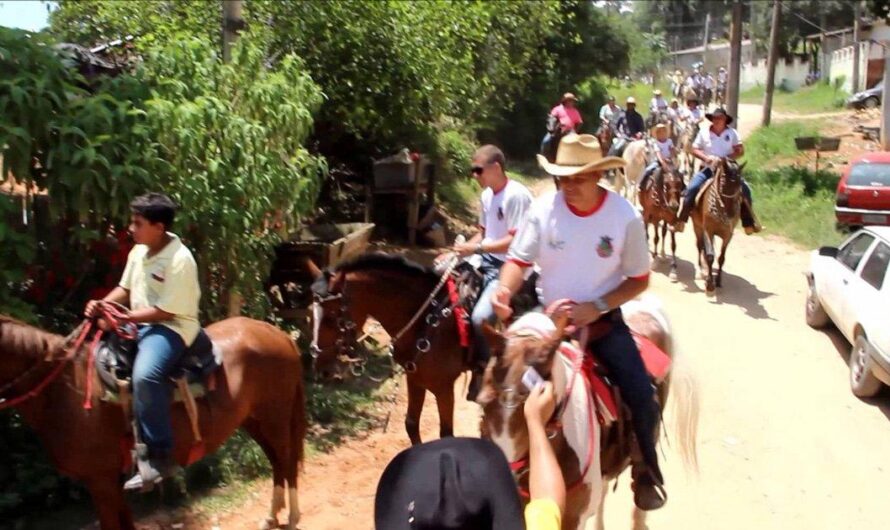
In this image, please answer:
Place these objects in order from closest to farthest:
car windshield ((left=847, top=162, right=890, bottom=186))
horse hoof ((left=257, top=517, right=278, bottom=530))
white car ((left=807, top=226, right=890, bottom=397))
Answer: horse hoof ((left=257, top=517, right=278, bottom=530)) < white car ((left=807, top=226, right=890, bottom=397)) < car windshield ((left=847, top=162, right=890, bottom=186))

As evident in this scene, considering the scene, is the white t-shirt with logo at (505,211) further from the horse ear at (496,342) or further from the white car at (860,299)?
the white car at (860,299)

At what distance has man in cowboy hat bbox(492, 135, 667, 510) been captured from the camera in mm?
4375

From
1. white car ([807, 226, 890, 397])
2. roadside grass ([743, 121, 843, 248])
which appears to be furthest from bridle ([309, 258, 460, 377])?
roadside grass ([743, 121, 843, 248])

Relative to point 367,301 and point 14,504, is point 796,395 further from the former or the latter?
point 14,504

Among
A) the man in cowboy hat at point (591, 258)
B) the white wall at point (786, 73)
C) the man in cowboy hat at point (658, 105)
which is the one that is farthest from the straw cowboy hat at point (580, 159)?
the white wall at point (786, 73)

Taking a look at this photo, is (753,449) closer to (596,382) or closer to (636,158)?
(596,382)

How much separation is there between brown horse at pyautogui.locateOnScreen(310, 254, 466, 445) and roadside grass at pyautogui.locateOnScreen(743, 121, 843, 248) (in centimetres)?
1131

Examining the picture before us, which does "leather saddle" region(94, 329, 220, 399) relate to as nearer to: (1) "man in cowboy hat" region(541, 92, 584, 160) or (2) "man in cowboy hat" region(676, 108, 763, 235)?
(2) "man in cowboy hat" region(676, 108, 763, 235)

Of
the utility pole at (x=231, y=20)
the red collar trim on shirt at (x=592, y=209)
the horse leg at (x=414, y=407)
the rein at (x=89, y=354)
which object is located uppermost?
the utility pole at (x=231, y=20)

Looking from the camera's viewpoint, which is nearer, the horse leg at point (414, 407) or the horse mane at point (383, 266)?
the horse mane at point (383, 266)

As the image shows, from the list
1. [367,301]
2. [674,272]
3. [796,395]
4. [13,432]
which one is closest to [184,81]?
[367,301]

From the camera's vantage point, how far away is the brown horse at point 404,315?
6.44 metres

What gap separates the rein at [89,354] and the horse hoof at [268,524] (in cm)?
172

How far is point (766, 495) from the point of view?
685 centimetres
